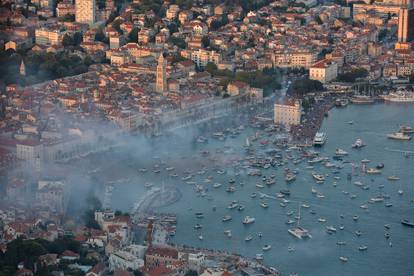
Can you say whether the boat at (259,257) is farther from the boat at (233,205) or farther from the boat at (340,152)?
the boat at (340,152)

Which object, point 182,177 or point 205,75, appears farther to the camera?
point 205,75

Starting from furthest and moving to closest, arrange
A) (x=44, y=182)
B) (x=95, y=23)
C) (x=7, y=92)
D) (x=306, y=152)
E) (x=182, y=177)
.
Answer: (x=95, y=23) → (x=7, y=92) → (x=306, y=152) → (x=182, y=177) → (x=44, y=182)

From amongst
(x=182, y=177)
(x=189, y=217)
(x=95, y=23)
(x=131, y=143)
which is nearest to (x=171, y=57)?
(x=95, y=23)

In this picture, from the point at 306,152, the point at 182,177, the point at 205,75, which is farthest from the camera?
the point at 205,75

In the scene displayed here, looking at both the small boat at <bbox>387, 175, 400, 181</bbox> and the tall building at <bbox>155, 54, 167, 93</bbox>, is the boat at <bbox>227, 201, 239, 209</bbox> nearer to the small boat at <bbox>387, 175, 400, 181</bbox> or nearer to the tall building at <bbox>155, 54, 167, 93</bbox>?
the small boat at <bbox>387, 175, 400, 181</bbox>

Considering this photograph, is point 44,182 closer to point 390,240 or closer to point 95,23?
point 390,240

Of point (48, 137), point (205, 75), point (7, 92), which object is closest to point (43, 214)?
point (48, 137)

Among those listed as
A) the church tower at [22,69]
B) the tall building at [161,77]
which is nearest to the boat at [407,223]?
the tall building at [161,77]

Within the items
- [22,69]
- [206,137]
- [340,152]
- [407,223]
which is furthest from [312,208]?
[22,69]
